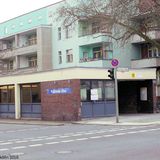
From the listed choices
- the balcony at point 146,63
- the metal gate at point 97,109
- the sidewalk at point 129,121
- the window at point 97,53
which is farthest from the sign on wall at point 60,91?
the window at point 97,53

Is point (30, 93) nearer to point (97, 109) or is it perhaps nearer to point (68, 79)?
point (68, 79)

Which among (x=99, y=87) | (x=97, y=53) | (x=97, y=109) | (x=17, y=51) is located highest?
(x=17, y=51)

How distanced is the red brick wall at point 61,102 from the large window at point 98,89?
2.42ft

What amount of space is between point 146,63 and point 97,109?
16128 millimetres

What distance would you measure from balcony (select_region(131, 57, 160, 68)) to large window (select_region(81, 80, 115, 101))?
42.6ft

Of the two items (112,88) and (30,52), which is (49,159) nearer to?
(112,88)

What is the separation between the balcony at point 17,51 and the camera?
204ft

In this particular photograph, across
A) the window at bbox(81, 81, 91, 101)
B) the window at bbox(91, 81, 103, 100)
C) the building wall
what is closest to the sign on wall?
the window at bbox(81, 81, 91, 101)

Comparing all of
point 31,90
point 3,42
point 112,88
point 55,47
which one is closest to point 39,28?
point 55,47

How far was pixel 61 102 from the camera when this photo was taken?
3531cm

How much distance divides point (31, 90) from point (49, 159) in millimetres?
27002

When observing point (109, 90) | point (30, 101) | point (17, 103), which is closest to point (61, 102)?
point (109, 90)

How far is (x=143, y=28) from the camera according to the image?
55.3 ft

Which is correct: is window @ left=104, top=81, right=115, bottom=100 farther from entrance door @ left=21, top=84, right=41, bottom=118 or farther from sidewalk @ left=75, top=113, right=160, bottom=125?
entrance door @ left=21, top=84, right=41, bottom=118
